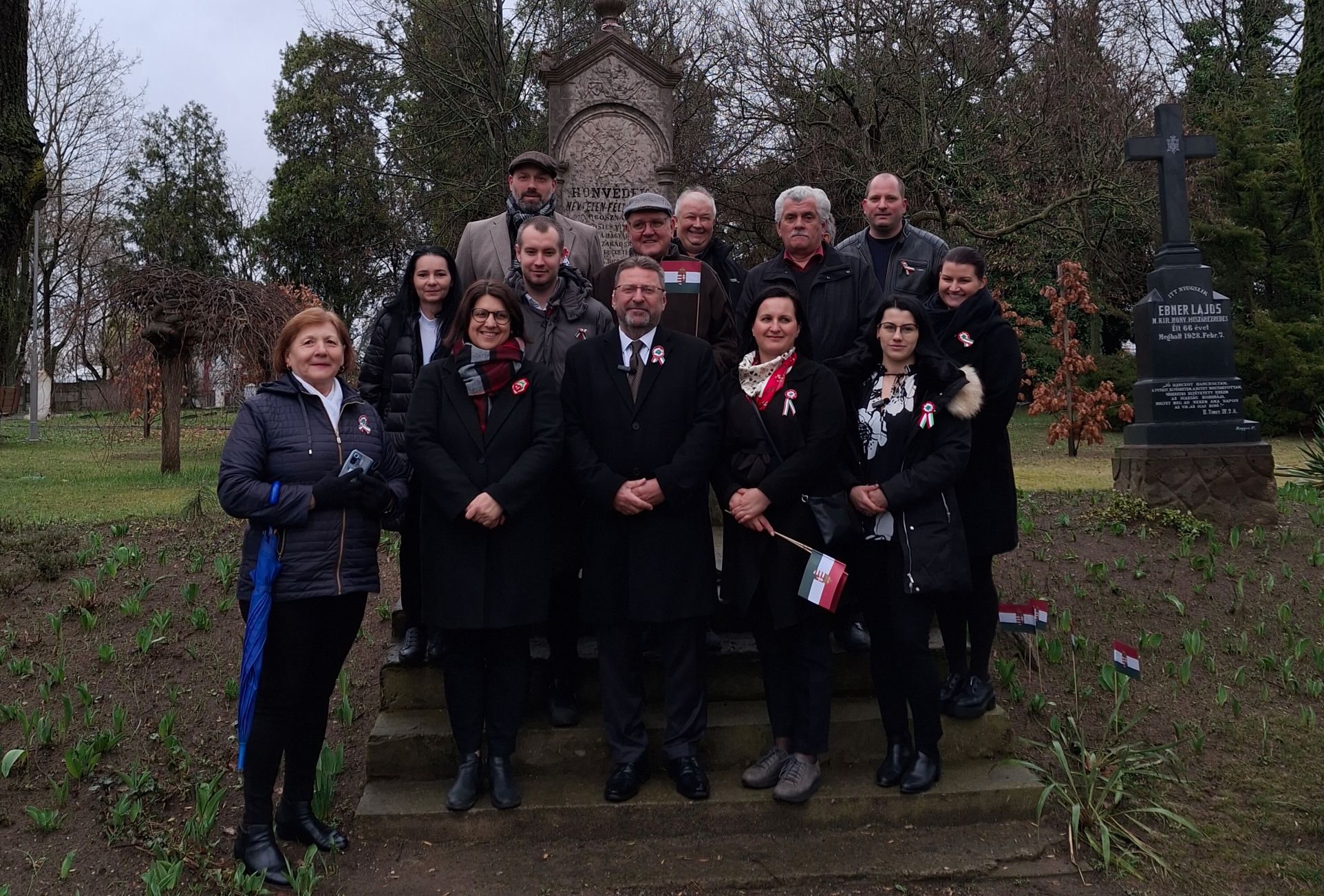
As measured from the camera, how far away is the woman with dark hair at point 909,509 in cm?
344

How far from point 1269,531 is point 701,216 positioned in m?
5.48

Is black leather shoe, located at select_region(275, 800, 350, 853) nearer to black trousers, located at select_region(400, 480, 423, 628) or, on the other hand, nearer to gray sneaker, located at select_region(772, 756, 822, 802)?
black trousers, located at select_region(400, 480, 423, 628)

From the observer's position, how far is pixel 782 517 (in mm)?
3529

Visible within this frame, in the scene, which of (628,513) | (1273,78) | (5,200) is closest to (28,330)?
(5,200)

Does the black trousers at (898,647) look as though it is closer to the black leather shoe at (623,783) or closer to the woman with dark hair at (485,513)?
the black leather shoe at (623,783)

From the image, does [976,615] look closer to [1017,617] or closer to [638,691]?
[1017,617]

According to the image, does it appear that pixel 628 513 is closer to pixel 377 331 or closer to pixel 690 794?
pixel 690 794

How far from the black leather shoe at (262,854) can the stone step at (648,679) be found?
85 centimetres

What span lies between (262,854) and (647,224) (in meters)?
2.90

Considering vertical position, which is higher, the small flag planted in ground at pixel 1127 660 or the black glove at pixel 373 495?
the black glove at pixel 373 495

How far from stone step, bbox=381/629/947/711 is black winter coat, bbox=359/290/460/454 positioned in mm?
991

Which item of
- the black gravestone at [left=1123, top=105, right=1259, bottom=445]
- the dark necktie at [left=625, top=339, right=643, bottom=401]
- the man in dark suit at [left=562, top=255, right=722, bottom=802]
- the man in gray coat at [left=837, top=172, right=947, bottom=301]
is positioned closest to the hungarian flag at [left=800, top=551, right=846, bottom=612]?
the man in dark suit at [left=562, top=255, right=722, bottom=802]

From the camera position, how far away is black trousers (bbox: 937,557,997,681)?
3934 millimetres

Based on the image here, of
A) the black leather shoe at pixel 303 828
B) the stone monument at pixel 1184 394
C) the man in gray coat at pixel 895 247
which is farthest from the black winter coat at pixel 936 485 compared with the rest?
the stone monument at pixel 1184 394
